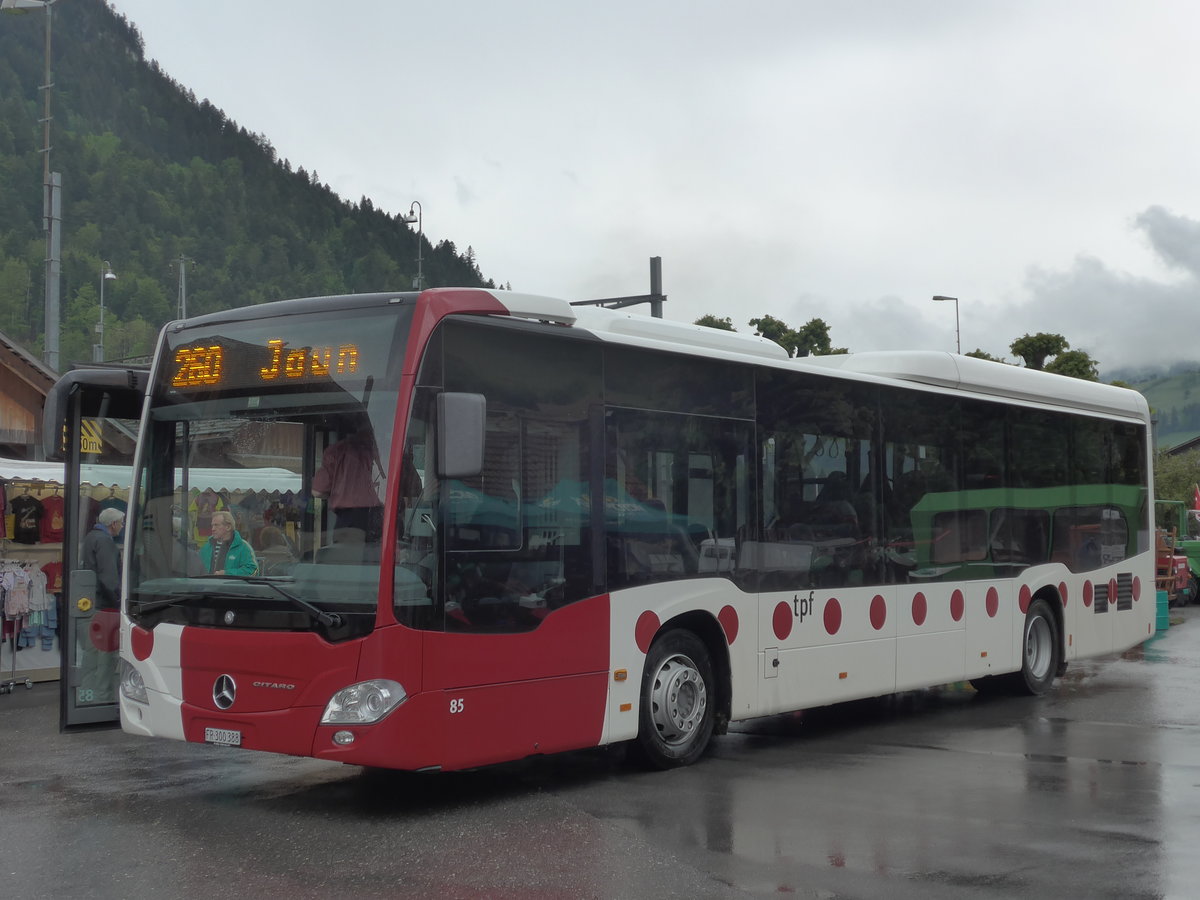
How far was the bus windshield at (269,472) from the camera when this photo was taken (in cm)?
823

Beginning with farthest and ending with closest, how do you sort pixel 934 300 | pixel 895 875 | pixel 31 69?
pixel 31 69, pixel 934 300, pixel 895 875

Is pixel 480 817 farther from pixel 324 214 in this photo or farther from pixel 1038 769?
pixel 324 214

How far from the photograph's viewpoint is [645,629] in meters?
9.68

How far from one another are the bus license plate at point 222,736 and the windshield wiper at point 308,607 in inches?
33.7

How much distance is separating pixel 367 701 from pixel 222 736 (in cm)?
105

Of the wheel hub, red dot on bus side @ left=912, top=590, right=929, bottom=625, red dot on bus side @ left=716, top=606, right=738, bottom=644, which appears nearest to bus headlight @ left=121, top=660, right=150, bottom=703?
the wheel hub

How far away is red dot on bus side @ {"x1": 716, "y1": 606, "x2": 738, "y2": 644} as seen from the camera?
10.3 m

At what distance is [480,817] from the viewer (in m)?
8.48

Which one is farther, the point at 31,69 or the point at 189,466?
the point at 31,69

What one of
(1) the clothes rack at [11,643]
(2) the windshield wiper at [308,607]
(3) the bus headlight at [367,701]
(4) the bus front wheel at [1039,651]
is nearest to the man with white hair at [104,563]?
(2) the windshield wiper at [308,607]

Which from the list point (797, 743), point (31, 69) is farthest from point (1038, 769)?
point (31, 69)

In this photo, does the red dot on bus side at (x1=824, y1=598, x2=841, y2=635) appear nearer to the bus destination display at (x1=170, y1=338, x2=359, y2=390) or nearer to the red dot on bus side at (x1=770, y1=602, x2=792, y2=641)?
the red dot on bus side at (x1=770, y1=602, x2=792, y2=641)

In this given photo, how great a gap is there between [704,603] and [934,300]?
42770mm

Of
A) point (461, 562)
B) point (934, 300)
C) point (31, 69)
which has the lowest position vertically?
point (461, 562)
